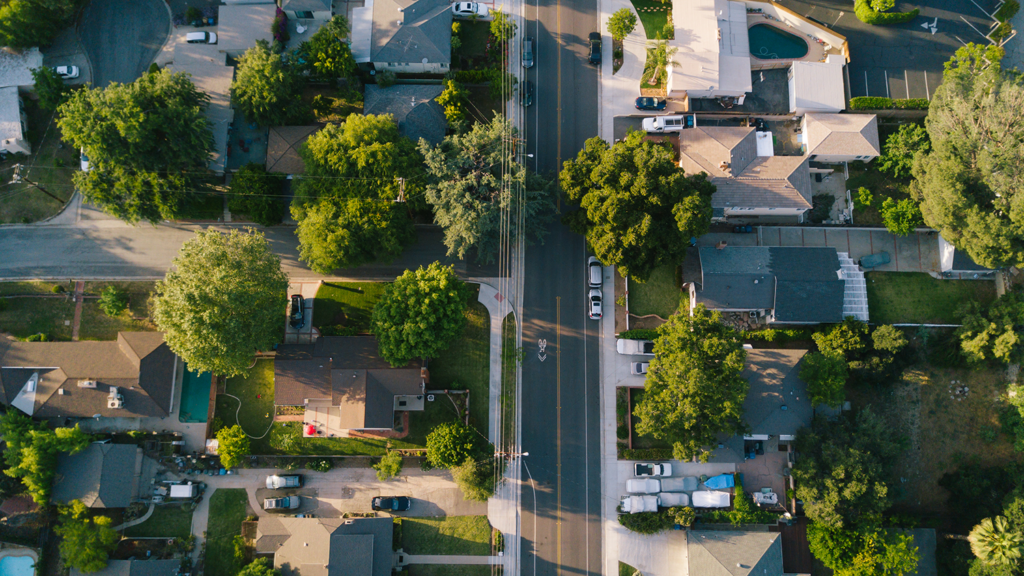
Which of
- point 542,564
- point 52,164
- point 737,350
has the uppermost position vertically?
point 52,164

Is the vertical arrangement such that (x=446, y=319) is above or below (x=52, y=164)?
below

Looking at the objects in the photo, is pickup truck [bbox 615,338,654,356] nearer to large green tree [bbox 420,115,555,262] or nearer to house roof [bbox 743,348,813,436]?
house roof [bbox 743,348,813,436]

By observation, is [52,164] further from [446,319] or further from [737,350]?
[737,350]

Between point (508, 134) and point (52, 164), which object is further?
point (52, 164)

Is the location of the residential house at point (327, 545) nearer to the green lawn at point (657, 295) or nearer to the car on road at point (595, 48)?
the green lawn at point (657, 295)

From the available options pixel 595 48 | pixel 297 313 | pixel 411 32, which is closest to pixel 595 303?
pixel 595 48

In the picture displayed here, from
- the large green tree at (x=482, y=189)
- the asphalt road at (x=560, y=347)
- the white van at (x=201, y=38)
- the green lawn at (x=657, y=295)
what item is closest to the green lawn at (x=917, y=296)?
the green lawn at (x=657, y=295)

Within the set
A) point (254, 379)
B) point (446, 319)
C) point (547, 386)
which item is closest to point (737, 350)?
point (547, 386)
